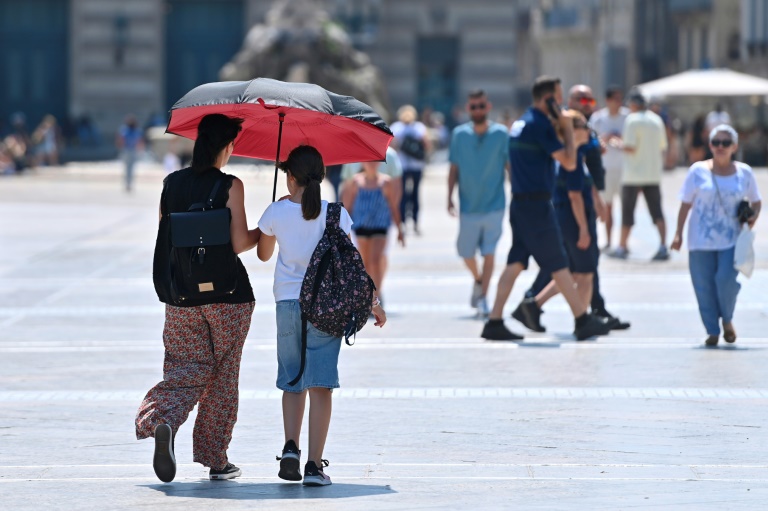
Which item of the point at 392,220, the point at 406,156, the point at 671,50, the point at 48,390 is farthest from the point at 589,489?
the point at 671,50

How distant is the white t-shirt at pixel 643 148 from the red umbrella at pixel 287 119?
38.2 ft

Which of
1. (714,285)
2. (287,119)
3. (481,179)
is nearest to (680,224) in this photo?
(714,285)

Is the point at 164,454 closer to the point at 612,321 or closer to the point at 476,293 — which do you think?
the point at 612,321

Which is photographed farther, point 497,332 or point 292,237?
point 497,332

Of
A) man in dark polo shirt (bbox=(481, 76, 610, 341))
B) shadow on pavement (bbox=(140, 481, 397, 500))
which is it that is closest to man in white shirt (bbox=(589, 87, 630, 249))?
man in dark polo shirt (bbox=(481, 76, 610, 341))

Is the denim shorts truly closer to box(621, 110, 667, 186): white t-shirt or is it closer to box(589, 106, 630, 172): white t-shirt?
box(621, 110, 667, 186): white t-shirt

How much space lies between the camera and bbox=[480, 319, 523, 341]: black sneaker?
1284 cm

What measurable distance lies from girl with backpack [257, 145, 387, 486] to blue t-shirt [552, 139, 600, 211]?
539 centimetres

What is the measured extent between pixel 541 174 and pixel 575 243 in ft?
2.99

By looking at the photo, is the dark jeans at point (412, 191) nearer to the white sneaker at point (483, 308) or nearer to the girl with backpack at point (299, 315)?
the white sneaker at point (483, 308)

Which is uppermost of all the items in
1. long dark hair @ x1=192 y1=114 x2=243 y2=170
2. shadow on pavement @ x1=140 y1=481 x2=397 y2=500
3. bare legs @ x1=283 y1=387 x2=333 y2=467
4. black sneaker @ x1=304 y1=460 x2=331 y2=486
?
long dark hair @ x1=192 y1=114 x2=243 y2=170

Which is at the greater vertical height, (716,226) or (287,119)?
(287,119)

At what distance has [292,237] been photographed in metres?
7.82

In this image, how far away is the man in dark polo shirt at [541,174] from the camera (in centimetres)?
1235
